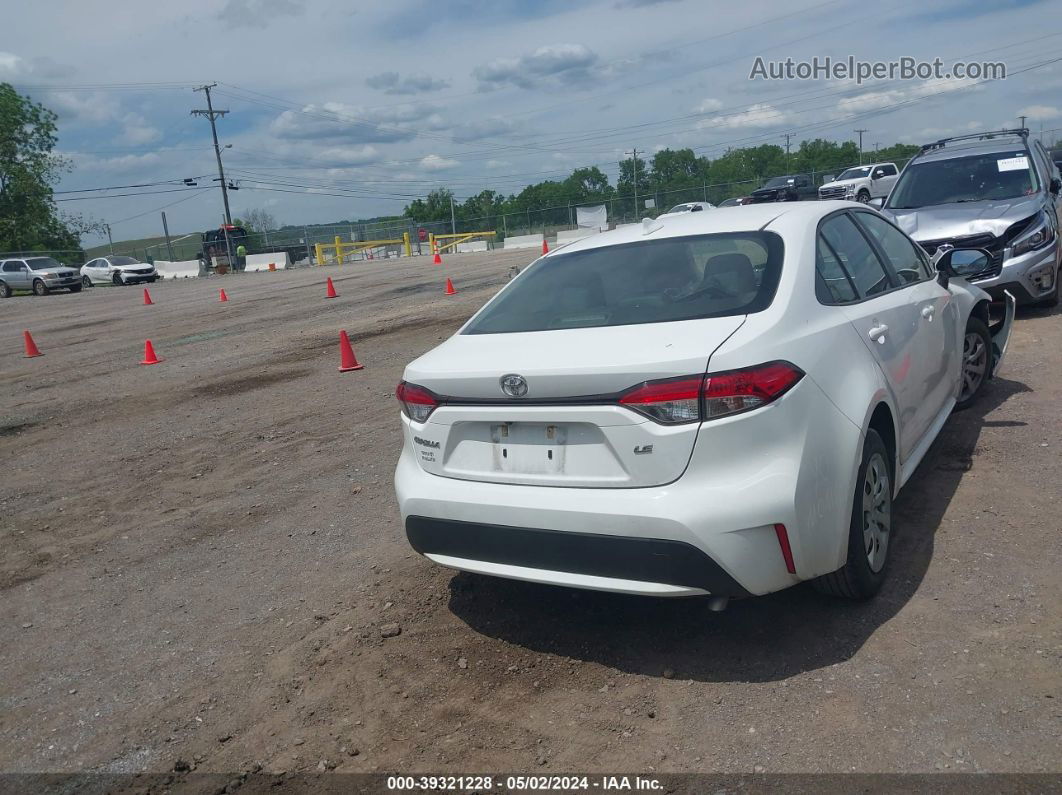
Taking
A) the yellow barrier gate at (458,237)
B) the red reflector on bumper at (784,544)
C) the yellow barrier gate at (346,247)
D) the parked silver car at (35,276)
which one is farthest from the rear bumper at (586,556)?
the yellow barrier gate at (458,237)

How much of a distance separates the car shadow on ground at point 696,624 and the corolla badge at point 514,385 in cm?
117

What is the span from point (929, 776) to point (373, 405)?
6965 millimetres

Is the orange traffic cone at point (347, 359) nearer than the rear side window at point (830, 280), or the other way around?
the rear side window at point (830, 280)

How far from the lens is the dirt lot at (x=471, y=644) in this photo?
3.10 m

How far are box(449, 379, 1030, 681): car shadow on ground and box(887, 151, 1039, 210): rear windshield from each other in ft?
22.8

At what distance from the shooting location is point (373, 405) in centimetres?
900

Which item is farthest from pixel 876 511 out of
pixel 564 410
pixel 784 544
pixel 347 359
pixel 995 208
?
pixel 347 359

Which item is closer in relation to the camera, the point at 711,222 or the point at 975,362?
the point at 711,222

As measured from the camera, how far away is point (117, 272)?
4438cm

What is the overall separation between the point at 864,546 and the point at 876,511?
0.29 metres

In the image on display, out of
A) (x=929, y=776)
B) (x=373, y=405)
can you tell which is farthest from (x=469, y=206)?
(x=929, y=776)

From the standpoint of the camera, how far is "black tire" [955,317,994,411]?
629 cm

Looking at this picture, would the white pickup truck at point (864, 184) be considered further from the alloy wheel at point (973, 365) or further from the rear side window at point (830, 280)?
the rear side window at point (830, 280)

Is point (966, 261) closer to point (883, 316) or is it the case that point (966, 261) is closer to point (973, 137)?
point (883, 316)
